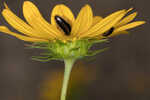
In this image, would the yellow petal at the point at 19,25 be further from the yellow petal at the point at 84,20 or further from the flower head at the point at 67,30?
the yellow petal at the point at 84,20

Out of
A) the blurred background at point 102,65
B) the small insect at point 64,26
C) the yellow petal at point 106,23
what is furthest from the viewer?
the blurred background at point 102,65

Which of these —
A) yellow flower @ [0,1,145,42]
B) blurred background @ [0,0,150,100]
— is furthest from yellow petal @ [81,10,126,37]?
blurred background @ [0,0,150,100]

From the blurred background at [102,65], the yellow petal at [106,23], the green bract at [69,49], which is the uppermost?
the blurred background at [102,65]

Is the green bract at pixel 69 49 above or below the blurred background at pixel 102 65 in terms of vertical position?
below

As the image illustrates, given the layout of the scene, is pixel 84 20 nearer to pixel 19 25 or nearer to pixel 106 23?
pixel 106 23

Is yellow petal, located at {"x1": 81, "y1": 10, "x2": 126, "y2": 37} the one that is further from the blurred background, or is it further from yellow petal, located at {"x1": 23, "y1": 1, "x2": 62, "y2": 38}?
the blurred background

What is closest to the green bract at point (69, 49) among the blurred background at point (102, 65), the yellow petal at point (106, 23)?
the yellow petal at point (106, 23)

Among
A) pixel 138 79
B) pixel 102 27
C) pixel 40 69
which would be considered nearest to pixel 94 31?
pixel 102 27
